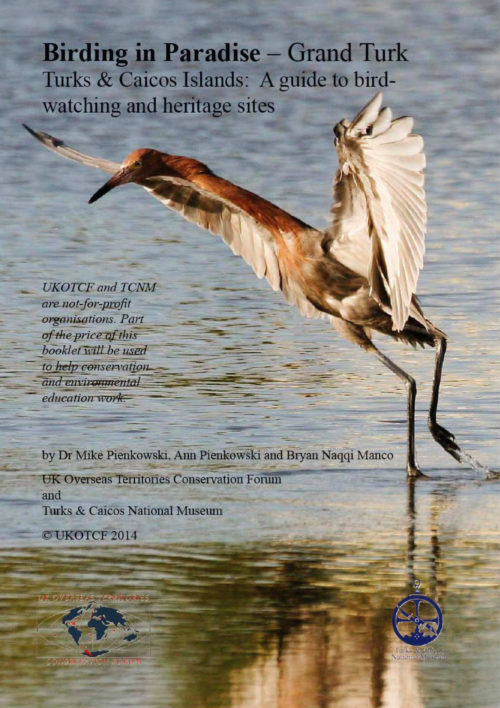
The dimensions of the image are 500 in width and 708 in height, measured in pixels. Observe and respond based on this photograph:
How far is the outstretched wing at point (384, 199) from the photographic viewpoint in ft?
24.7

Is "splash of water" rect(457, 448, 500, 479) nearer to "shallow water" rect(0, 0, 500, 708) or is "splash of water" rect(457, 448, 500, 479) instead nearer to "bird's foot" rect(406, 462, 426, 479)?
"shallow water" rect(0, 0, 500, 708)

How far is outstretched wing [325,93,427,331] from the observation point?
752 centimetres

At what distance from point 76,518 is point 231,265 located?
16.7 feet

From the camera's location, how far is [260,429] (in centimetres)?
936

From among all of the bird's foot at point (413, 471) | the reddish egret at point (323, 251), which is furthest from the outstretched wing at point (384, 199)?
the bird's foot at point (413, 471)

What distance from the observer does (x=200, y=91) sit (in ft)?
55.4

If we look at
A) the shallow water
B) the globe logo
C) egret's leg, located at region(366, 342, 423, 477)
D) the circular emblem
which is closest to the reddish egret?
egret's leg, located at region(366, 342, 423, 477)

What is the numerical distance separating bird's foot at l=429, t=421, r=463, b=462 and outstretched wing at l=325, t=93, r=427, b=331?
0.58m

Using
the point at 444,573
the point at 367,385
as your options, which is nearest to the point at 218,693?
the point at 444,573

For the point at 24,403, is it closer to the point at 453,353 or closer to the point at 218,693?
the point at 453,353

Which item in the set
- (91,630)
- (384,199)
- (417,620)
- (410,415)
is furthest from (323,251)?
(91,630)

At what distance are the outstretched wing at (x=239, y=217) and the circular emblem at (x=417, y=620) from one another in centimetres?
→ 258

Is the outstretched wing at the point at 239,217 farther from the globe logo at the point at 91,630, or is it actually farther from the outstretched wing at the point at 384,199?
the globe logo at the point at 91,630

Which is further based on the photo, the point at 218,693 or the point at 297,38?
the point at 297,38
